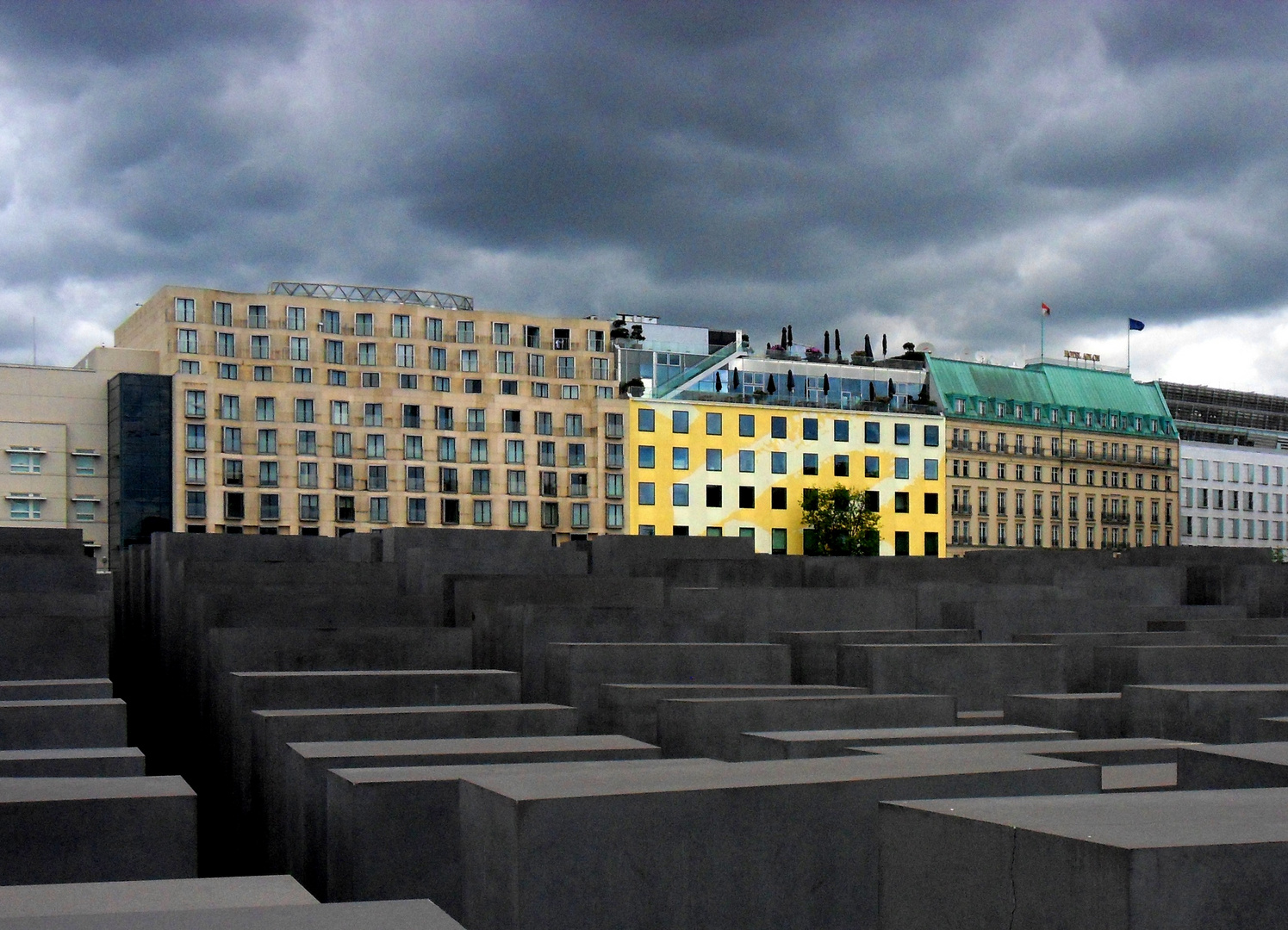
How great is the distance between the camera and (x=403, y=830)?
10.2 meters

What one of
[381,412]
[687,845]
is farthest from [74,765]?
[381,412]

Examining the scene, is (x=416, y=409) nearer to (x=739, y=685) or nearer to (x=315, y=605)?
(x=315, y=605)

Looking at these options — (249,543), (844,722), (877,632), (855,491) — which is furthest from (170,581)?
(855,491)

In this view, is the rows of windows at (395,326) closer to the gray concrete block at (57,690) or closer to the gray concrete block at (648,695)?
the gray concrete block at (57,690)

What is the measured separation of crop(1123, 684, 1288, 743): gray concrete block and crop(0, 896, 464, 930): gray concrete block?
1063cm

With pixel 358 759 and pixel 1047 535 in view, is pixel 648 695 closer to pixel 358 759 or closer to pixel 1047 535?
pixel 358 759

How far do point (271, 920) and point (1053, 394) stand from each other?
10258 centimetres

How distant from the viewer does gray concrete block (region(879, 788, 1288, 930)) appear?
18.5 ft

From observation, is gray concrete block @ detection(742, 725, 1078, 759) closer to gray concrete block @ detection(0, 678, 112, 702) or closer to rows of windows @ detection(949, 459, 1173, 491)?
gray concrete block @ detection(0, 678, 112, 702)

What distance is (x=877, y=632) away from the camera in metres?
21.1

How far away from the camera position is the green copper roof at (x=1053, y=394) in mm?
97750

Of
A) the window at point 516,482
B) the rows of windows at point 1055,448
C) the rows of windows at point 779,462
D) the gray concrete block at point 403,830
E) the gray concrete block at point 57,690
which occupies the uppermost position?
the rows of windows at point 1055,448

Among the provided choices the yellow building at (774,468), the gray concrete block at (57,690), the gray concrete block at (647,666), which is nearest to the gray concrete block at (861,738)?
the gray concrete block at (647,666)

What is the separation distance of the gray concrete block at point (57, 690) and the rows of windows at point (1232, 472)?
10293cm
